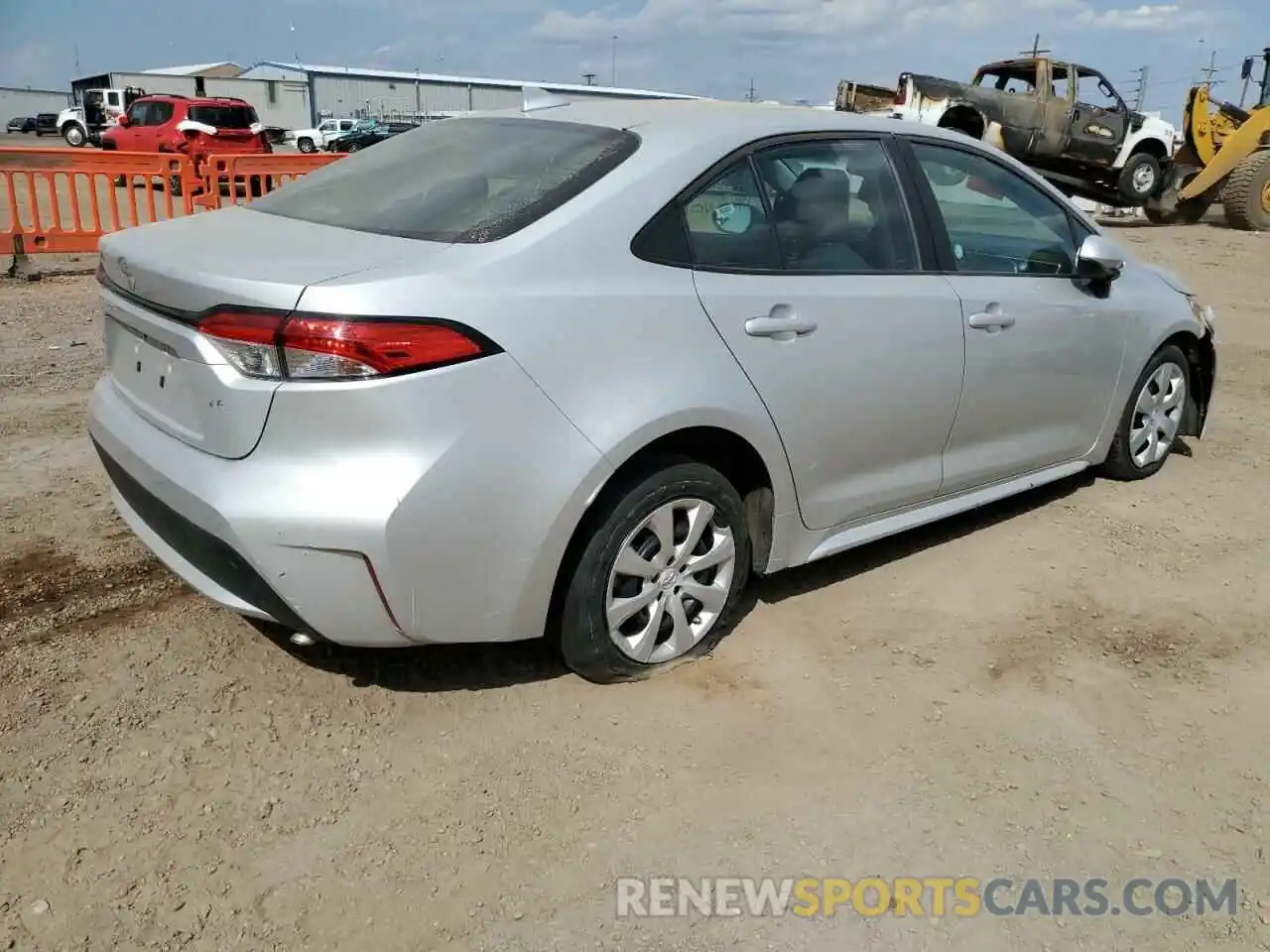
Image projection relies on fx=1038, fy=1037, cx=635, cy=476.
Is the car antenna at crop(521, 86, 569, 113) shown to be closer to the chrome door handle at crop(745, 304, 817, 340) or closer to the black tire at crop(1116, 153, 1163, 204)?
the chrome door handle at crop(745, 304, 817, 340)

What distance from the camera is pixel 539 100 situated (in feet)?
12.3

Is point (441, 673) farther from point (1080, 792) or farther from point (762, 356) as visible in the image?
point (1080, 792)

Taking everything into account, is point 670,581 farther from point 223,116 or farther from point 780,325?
point 223,116

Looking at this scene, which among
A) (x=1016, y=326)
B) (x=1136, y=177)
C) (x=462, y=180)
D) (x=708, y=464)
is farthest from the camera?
(x=1136, y=177)

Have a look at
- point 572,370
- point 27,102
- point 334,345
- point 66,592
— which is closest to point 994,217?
point 572,370

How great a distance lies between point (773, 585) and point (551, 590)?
1.31 meters

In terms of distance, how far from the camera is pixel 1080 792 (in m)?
2.70

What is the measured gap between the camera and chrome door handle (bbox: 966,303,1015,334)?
364cm

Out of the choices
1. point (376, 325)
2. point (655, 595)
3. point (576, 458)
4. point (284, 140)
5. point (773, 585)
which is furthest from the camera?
point (284, 140)

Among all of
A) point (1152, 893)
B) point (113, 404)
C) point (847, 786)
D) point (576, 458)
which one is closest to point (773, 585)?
point (847, 786)

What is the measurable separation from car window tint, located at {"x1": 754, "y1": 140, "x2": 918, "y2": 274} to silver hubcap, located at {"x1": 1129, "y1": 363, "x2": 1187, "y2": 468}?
1918mm

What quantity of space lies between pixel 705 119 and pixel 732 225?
0.42 m

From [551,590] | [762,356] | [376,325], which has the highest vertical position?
[376,325]

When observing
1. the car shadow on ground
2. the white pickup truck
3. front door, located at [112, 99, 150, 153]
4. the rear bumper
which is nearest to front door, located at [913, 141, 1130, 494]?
the car shadow on ground
